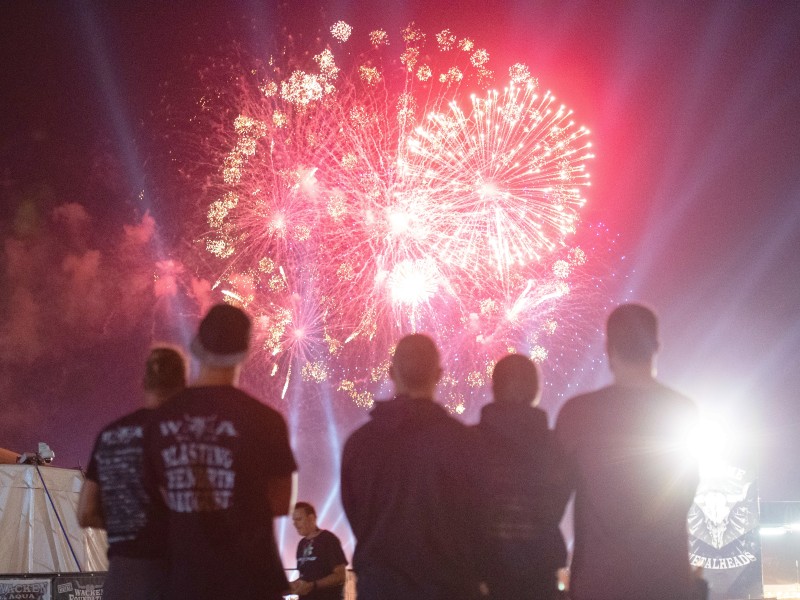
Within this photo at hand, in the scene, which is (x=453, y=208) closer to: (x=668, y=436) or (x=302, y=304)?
(x=302, y=304)

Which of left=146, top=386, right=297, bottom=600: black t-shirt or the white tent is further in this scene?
the white tent

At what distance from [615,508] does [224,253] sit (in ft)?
57.0

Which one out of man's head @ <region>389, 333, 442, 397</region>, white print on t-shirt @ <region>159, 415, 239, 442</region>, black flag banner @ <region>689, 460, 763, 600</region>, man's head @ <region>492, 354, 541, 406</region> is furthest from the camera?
black flag banner @ <region>689, 460, 763, 600</region>

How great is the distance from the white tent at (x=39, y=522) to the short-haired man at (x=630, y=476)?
1131 centimetres

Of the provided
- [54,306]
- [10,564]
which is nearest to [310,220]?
[54,306]

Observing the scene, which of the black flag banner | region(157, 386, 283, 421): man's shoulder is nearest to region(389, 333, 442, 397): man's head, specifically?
region(157, 386, 283, 421): man's shoulder

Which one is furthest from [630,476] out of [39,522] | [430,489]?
[39,522]

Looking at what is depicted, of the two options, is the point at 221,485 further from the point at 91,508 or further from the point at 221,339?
the point at 91,508

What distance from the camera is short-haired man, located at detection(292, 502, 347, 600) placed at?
314 inches

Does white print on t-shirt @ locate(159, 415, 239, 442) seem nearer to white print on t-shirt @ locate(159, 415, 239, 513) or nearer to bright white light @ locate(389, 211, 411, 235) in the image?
white print on t-shirt @ locate(159, 415, 239, 513)

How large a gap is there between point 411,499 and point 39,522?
1137 centimetres

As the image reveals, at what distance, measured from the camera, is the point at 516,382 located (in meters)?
4.69

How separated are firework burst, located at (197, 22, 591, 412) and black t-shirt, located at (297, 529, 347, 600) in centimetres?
1229

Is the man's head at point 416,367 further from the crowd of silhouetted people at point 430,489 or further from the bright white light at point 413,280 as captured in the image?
the bright white light at point 413,280
